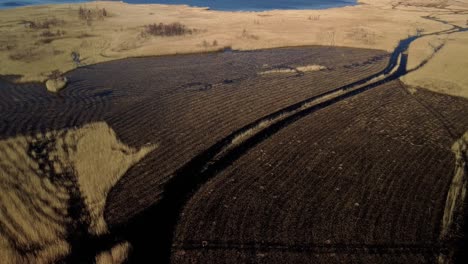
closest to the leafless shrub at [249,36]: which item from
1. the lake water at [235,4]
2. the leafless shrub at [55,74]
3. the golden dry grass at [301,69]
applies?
the golden dry grass at [301,69]

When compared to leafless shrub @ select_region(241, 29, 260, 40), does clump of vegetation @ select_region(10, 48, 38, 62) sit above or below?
below

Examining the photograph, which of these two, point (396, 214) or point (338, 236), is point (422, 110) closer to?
point (396, 214)

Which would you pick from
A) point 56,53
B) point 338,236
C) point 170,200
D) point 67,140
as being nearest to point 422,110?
point 338,236

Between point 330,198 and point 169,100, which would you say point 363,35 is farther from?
point 330,198

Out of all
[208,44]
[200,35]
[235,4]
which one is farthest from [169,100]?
[235,4]

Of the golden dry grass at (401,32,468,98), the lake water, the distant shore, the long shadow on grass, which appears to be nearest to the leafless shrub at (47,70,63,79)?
the distant shore

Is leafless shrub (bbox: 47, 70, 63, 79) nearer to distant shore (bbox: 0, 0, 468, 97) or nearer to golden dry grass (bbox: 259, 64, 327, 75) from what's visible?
distant shore (bbox: 0, 0, 468, 97)

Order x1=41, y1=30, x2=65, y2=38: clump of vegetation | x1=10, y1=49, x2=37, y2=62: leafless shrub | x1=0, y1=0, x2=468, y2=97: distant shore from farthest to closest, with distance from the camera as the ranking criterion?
x1=41, y1=30, x2=65, y2=38: clump of vegetation → x1=10, y1=49, x2=37, y2=62: leafless shrub → x1=0, y1=0, x2=468, y2=97: distant shore
